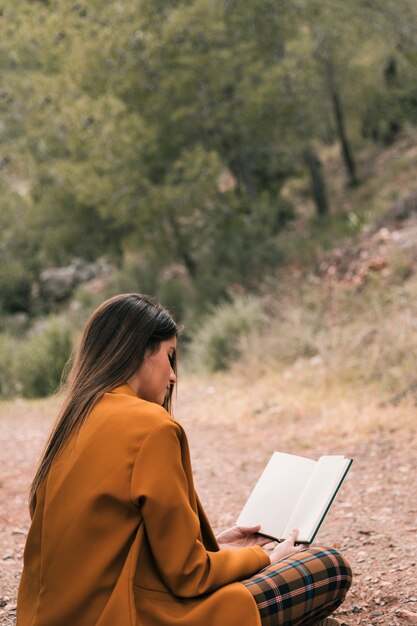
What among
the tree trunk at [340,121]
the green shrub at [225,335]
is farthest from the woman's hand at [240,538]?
the tree trunk at [340,121]

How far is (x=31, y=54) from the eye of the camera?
18156 mm

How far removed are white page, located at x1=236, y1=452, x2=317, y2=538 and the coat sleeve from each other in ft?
2.15

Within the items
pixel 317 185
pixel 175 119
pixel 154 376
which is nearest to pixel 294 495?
pixel 154 376

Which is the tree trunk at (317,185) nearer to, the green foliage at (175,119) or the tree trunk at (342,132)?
the green foliage at (175,119)

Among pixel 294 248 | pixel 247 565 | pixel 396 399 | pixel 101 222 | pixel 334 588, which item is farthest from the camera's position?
pixel 101 222

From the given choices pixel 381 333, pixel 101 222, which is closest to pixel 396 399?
pixel 381 333

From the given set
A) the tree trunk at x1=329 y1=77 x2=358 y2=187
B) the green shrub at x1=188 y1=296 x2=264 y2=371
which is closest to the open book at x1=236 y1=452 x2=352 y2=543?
the green shrub at x1=188 y1=296 x2=264 y2=371

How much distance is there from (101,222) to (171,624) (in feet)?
50.6

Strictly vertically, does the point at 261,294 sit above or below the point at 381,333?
below

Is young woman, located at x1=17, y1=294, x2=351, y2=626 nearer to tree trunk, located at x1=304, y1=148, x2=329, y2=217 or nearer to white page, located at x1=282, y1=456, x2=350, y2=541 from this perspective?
white page, located at x1=282, y1=456, x2=350, y2=541

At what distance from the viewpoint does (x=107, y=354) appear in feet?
7.44

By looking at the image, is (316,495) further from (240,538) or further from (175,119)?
(175,119)

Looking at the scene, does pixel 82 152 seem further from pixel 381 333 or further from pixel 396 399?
pixel 396 399

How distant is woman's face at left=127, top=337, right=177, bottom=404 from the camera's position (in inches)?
89.8
